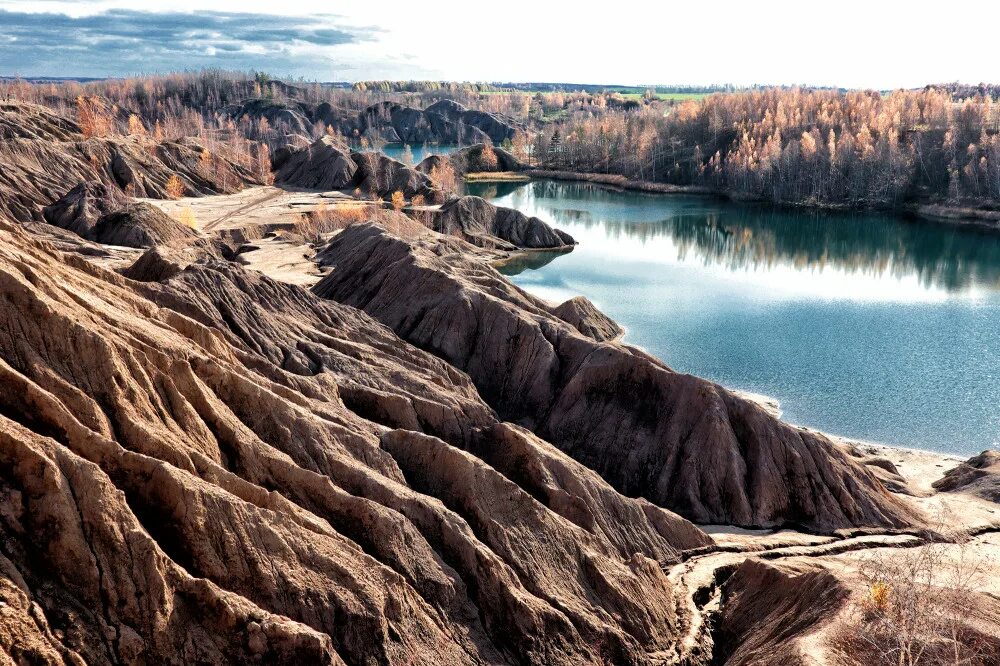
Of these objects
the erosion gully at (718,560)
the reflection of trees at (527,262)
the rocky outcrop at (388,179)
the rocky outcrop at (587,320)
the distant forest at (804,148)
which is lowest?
the erosion gully at (718,560)

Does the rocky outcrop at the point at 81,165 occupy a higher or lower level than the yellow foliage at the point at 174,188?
higher

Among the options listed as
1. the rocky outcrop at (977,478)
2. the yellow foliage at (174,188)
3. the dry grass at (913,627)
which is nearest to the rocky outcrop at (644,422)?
the rocky outcrop at (977,478)

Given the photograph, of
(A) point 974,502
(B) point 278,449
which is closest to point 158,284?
(B) point 278,449

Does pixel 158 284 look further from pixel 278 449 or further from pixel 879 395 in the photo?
pixel 879 395

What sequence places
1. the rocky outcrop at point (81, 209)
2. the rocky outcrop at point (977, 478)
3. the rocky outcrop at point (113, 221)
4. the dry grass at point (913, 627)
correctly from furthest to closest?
the rocky outcrop at point (81, 209) < the rocky outcrop at point (113, 221) < the rocky outcrop at point (977, 478) < the dry grass at point (913, 627)

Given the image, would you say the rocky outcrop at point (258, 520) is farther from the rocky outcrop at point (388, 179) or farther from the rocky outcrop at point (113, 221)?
the rocky outcrop at point (388, 179)

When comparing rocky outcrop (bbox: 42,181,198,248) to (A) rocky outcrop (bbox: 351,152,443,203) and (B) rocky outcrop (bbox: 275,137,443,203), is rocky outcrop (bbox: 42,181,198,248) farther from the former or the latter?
(B) rocky outcrop (bbox: 275,137,443,203)
